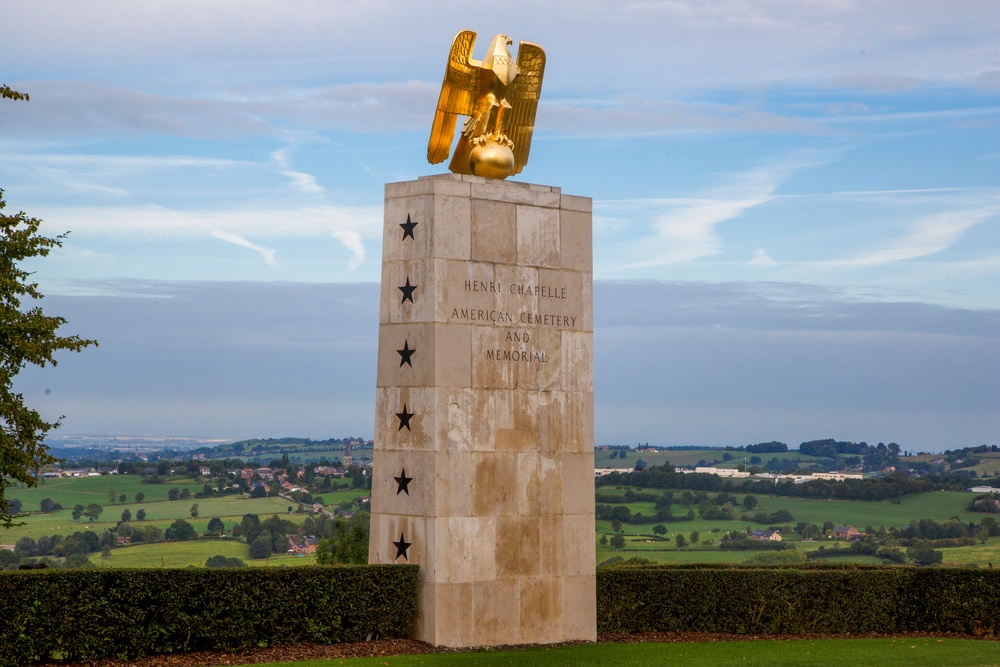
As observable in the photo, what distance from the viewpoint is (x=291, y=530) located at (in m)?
51.0

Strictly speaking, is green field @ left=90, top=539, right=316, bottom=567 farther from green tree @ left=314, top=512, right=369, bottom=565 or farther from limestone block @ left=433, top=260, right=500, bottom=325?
limestone block @ left=433, top=260, right=500, bottom=325

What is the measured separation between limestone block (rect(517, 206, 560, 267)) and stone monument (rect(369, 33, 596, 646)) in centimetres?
3

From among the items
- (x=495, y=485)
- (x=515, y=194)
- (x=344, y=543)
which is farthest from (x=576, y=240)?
(x=344, y=543)

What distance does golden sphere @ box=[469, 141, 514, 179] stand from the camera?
21781 mm

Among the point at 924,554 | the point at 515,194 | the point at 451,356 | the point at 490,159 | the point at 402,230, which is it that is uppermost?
the point at 490,159

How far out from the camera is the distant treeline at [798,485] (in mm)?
66463

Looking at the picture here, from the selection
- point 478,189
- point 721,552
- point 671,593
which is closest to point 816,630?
point 671,593

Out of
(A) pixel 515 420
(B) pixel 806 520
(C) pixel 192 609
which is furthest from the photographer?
(B) pixel 806 520

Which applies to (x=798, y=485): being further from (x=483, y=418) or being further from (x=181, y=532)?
(x=483, y=418)

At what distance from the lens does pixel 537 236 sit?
2208cm

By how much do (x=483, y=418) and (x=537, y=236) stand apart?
11.3ft

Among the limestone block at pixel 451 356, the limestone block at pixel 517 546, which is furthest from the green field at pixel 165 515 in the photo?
the limestone block at pixel 451 356

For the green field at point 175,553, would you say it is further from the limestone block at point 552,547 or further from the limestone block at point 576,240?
the limestone block at point 576,240

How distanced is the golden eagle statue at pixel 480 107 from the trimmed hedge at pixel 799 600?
782cm
